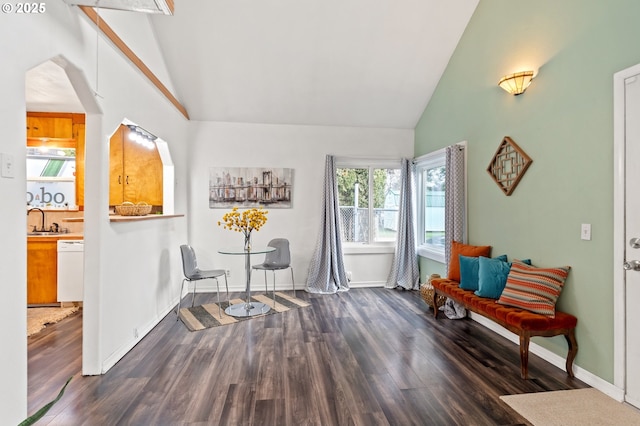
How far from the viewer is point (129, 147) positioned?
14.4 feet

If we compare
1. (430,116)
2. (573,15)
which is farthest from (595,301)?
(430,116)

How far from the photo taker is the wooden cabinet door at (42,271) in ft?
13.1

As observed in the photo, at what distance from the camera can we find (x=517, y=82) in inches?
118

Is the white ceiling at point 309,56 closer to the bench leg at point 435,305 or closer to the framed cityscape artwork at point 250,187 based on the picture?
the framed cityscape artwork at point 250,187

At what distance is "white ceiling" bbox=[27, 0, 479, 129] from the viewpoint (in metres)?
3.68

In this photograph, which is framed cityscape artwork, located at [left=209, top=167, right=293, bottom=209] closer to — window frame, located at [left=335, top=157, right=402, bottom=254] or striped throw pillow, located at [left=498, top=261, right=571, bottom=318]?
window frame, located at [left=335, top=157, right=402, bottom=254]

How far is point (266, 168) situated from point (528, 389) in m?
4.05

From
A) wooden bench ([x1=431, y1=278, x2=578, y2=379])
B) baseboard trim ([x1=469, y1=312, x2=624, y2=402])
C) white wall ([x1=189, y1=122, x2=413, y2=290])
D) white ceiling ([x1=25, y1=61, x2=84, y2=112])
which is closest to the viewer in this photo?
baseboard trim ([x1=469, y1=312, x2=624, y2=402])

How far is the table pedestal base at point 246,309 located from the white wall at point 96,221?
770mm

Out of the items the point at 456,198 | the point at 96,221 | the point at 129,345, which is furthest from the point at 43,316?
the point at 456,198

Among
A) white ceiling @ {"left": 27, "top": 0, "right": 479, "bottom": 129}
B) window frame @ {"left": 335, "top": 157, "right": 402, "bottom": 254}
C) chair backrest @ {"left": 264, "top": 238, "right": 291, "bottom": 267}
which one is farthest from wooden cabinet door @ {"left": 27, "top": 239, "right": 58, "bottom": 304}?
window frame @ {"left": 335, "top": 157, "right": 402, "bottom": 254}

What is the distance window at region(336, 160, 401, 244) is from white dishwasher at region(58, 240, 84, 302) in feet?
11.8

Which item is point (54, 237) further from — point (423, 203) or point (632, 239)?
point (632, 239)

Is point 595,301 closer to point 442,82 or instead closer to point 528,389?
point 528,389
